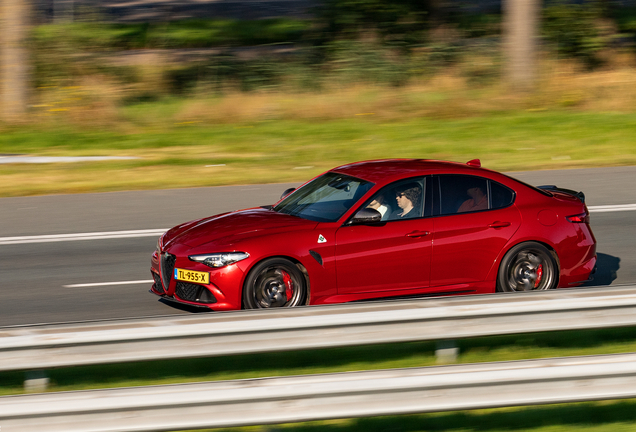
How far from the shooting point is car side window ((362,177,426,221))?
25.5ft

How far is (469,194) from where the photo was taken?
26.3ft

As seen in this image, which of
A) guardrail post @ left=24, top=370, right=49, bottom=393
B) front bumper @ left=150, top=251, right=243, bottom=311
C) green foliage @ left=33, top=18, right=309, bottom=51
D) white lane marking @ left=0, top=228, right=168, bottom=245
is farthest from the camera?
green foliage @ left=33, top=18, right=309, bottom=51

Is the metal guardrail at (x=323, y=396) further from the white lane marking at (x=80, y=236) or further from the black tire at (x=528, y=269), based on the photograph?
the white lane marking at (x=80, y=236)

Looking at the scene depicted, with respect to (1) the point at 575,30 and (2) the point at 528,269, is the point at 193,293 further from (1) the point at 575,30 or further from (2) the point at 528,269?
(1) the point at 575,30

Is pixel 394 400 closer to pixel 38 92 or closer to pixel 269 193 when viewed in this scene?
pixel 269 193

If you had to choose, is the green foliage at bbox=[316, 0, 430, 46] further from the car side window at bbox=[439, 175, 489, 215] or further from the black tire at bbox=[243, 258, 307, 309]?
the black tire at bbox=[243, 258, 307, 309]

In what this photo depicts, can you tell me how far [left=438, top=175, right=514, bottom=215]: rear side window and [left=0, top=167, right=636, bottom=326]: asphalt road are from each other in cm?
191

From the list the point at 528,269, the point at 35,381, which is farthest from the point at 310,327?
the point at 528,269

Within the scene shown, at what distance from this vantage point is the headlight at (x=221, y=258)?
7.27 metres

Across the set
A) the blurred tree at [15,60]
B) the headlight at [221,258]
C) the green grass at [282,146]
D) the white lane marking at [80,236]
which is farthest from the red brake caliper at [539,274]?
the blurred tree at [15,60]

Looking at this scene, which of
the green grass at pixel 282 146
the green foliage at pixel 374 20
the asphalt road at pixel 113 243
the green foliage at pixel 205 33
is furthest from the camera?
the green foliage at pixel 205 33

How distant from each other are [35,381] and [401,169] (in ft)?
13.6

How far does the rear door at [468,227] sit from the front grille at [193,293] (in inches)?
82.3

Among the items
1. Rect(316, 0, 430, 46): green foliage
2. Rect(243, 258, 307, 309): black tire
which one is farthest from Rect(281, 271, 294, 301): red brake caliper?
Rect(316, 0, 430, 46): green foliage
